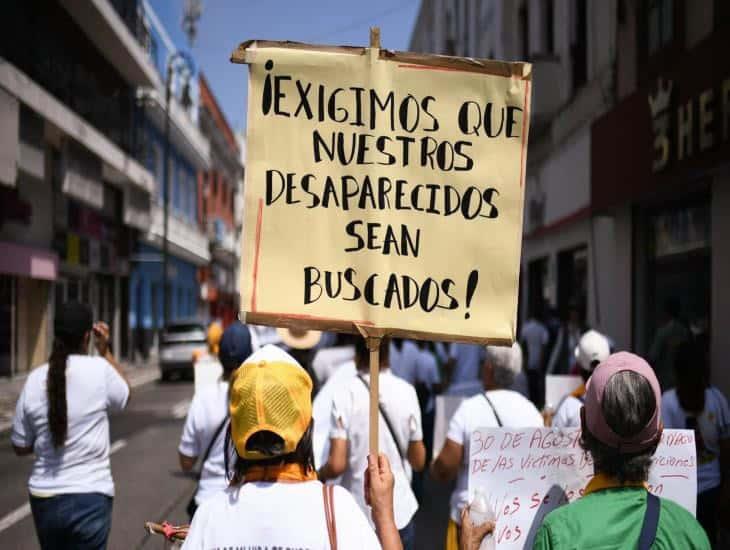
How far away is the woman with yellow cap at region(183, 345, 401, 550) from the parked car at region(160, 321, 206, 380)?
19560 mm

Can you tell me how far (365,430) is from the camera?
13.1 feet

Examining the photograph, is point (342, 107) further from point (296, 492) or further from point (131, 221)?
point (131, 221)

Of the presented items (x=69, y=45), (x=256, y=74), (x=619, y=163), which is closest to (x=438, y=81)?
(x=256, y=74)

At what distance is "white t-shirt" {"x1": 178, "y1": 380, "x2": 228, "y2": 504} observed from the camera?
12.8 feet

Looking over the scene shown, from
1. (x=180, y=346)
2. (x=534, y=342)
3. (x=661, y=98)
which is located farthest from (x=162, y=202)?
(x=661, y=98)

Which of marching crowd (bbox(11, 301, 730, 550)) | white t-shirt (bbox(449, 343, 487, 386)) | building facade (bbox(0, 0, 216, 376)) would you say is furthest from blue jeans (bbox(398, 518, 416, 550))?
building facade (bbox(0, 0, 216, 376))

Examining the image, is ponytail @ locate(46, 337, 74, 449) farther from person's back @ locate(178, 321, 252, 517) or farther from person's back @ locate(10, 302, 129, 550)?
person's back @ locate(178, 321, 252, 517)

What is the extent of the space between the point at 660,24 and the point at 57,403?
947 cm

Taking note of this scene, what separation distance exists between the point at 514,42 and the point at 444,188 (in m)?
18.9

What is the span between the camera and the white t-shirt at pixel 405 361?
25.2 ft

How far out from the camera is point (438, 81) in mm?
2789

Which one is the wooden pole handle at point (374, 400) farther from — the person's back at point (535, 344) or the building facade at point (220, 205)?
the building facade at point (220, 205)

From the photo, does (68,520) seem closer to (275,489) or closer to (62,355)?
(62,355)

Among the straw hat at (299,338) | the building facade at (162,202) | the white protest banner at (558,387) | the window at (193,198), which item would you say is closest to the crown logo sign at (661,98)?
the white protest banner at (558,387)
